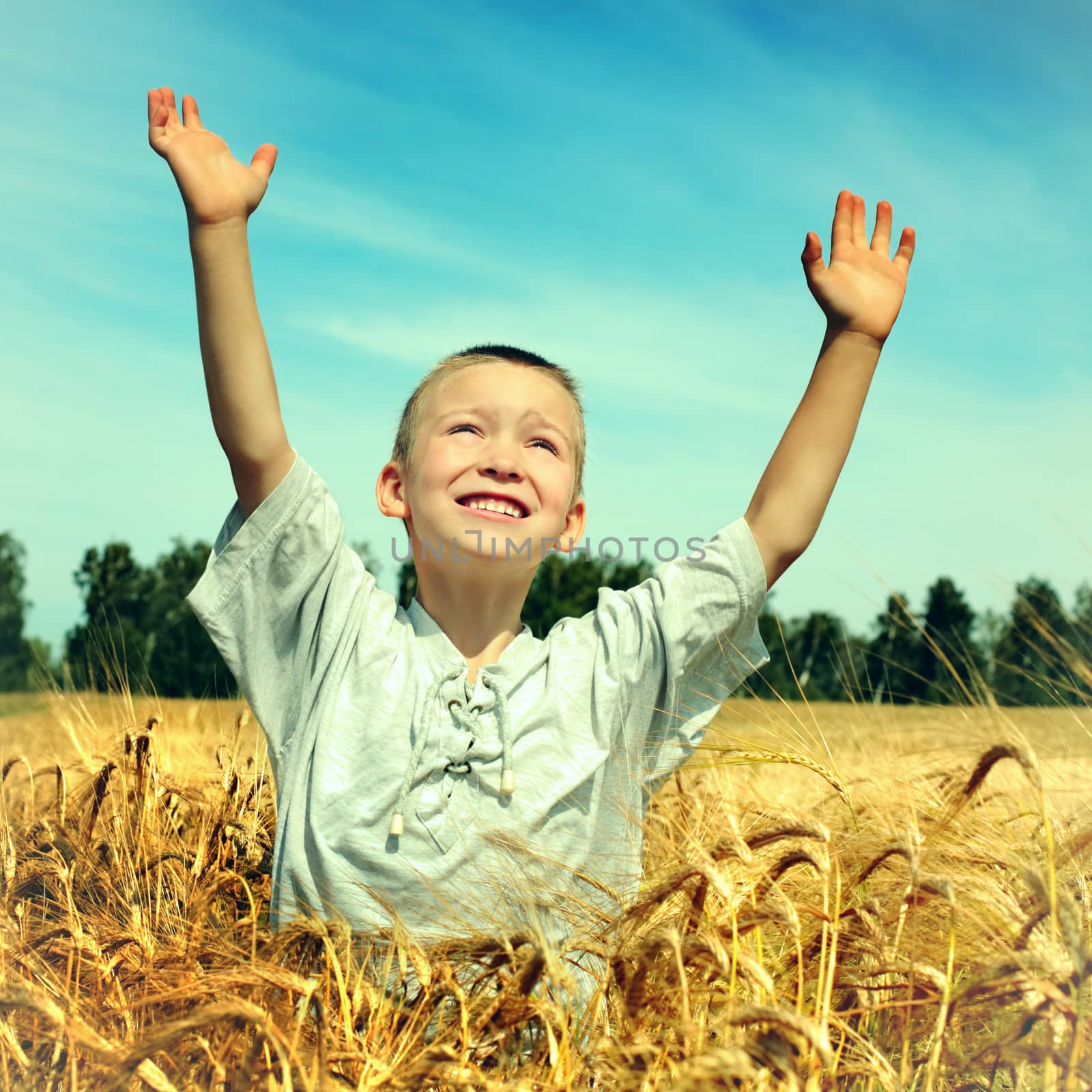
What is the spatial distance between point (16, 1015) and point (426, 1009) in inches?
39.3

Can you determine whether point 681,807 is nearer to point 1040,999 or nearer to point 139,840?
point 139,840

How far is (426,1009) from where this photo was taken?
69.4 inches

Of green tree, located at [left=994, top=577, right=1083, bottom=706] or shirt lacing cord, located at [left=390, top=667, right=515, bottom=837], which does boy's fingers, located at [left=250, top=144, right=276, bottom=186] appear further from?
green tree, located at [left=994, top=577, right=1083, bottom=706]

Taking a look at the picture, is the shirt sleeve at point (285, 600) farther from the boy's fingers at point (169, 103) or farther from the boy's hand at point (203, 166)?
the boy's fingers at point (169, 103)

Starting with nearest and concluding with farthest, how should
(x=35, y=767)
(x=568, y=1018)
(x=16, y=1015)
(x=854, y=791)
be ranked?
(x=568, y=1018), (x=16, y=1015), (x=854, y=791), (x=35, y=767)

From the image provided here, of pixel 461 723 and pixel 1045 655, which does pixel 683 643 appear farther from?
pixel 1045 655

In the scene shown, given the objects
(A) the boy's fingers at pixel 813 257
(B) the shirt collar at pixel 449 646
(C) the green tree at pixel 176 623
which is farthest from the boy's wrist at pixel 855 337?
(C) the green tree at pixel 176 623

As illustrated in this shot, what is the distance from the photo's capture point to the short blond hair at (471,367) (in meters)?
2.71

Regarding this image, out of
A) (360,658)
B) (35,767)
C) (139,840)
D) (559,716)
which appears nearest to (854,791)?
(559,716)

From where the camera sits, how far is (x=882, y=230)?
2.60 meters

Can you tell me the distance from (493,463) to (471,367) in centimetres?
36

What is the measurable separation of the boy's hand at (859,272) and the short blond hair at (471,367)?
0.74 meters

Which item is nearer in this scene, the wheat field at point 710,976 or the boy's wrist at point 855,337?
the wheat field at point 710,976

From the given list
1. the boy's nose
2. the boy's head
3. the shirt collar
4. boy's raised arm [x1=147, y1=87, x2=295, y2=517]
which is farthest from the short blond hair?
boy's raised arm [x1=147, y1=87, x2=295, y2=517]
